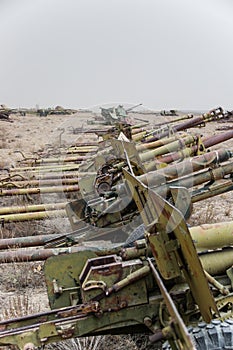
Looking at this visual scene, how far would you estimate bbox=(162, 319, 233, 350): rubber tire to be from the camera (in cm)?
278

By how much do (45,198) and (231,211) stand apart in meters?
3.79

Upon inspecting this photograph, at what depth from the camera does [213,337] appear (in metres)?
2.80

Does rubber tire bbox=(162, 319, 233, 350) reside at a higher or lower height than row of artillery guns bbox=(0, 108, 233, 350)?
lower

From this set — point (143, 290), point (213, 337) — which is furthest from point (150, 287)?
point (213, 337)

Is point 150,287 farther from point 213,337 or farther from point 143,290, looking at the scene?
point 213,337

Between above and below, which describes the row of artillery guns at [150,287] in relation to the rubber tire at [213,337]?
above

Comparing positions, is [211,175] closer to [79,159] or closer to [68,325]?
[68,325]

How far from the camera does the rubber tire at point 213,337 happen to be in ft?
9.11

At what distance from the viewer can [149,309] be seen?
10.6ft

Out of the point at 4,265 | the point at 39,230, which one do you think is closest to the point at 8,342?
the point at 4,265

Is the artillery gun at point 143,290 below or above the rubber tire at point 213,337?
above

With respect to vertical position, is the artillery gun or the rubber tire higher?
the artillery gun

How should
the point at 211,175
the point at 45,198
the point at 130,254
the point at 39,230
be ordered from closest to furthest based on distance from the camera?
1. the point at 130,254
2. the point at 211,175
3. the point at 39,230
4. the point at 45,198

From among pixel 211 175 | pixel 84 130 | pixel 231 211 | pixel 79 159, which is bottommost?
pixel 231 211
